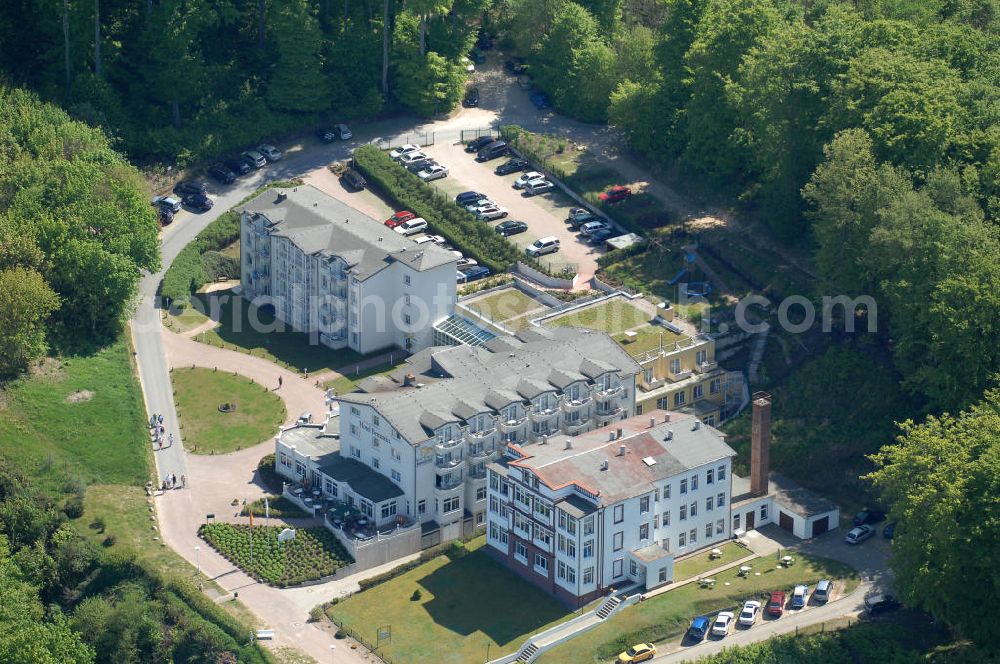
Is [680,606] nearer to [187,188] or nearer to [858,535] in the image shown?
[858,535]

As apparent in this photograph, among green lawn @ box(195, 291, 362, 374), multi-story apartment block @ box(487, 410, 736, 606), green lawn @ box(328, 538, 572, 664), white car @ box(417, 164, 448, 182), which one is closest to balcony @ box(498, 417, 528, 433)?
multi-story apartment block @ box(487, 410, 736, 606)

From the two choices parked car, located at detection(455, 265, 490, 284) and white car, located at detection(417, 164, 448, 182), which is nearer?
parked car, located at detection(455, 265, 490, 284)

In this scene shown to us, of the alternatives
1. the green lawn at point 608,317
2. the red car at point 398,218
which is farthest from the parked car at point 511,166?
the green lawn at point 608,317

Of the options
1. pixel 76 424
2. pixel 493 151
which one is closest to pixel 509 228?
pixel 493 151

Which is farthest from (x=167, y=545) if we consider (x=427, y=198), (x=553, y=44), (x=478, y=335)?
(x=553, y=44)

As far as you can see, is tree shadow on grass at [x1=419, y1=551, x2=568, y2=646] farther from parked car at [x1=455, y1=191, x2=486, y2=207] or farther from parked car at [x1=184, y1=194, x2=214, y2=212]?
parked car at [x1=184, y1=194, x2=214, y2=212]

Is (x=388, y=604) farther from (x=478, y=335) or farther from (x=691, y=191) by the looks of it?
(x=691, y=191)
